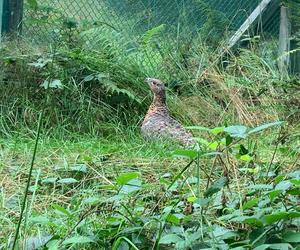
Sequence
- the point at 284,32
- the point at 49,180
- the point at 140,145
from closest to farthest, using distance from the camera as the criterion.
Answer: the point at 49,180, the point at 140,145, the point at 284,32

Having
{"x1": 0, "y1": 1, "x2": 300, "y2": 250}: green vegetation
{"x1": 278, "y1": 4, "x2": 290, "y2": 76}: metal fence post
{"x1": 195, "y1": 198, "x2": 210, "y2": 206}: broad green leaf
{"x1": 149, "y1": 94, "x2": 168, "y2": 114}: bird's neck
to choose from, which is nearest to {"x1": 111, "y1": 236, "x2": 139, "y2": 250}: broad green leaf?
{"x1": 0, "y1": 1, "x2": 300, "y2": 250}: green vegetation

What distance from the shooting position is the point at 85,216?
8.26 feet

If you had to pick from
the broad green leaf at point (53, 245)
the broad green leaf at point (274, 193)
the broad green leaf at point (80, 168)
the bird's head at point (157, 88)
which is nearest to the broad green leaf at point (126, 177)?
the broad green leaf at point (53, 245)

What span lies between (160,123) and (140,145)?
1.11ft

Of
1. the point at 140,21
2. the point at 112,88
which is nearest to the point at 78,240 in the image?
the point at 112,88

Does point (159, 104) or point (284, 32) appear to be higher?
point (284, 32)

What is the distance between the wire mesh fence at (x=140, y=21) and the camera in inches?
232

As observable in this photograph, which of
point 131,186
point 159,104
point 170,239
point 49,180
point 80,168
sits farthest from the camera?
point 159,104

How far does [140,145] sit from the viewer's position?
4.71m

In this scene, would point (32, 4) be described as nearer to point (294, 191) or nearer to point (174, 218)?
point (174, 218)

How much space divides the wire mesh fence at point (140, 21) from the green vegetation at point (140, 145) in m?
0.02

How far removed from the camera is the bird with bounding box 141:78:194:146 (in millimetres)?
4770

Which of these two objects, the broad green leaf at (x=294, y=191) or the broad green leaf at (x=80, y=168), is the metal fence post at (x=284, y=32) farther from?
the broad green leaf at (x=294, y=191)

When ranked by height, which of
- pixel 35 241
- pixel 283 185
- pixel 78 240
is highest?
pixel 283 185
